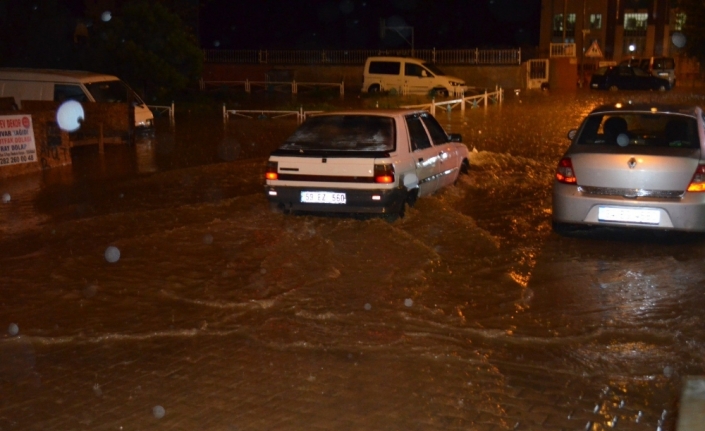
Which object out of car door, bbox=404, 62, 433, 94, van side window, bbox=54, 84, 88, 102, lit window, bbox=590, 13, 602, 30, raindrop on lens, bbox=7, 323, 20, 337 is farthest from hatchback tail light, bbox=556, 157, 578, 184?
lit window, bbox=590, 13, 602, 30

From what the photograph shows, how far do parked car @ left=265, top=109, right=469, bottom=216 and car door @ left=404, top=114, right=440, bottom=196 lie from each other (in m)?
0.01

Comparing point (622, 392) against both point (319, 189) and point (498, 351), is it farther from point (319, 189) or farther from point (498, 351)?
point (319, 189)

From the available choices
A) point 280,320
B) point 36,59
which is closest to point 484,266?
point 280,320

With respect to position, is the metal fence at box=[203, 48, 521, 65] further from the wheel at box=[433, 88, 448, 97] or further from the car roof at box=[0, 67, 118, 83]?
the car roof at box=[0, 67, 118, 83]

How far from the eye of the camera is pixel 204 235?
10070mm

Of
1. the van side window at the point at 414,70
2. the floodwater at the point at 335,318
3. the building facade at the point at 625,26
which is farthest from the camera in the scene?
→ the building facade at the point at 625,26

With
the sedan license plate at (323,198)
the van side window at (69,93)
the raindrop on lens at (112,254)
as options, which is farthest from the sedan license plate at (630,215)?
the van side window at (69,93)

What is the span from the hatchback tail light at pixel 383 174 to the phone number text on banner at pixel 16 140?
26.8 ft

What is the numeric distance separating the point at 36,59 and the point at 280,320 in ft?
86.9

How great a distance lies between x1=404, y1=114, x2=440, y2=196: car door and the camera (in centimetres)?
1070

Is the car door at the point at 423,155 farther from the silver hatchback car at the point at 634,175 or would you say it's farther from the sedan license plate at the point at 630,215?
the sedan license plate at the point at 630,215

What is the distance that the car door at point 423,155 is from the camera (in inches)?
421

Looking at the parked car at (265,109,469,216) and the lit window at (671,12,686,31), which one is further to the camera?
the lit window at (671,12,686,31)

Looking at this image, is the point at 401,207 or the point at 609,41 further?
the point at 609,41
